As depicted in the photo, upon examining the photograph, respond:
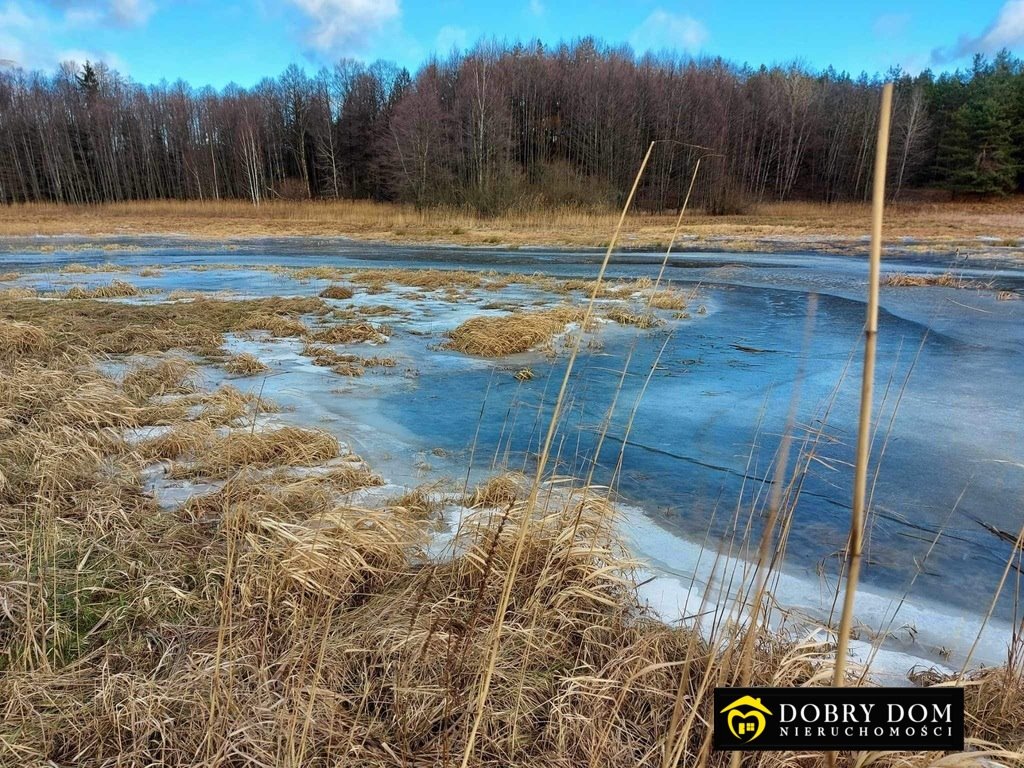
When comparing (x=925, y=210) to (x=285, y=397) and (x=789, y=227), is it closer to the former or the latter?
(x=789, y=227)

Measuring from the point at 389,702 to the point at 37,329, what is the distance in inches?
258

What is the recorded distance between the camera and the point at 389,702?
1925 mm

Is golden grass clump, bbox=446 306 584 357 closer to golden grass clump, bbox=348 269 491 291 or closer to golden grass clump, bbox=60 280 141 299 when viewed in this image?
golden grass clump, bbox=348 269 491 291

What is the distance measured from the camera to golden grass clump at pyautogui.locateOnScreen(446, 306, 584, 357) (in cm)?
695

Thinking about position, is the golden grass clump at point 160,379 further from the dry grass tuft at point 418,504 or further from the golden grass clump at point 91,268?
the golden grass clump at point 91,268

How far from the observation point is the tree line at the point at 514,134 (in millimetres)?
34812

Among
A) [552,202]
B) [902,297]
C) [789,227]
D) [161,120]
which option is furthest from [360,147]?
[902,297]

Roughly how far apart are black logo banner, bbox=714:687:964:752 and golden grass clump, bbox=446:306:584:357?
6107mm

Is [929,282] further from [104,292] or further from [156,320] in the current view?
[104,292]

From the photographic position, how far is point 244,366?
19.7ft

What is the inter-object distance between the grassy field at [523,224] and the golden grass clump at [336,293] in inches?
482

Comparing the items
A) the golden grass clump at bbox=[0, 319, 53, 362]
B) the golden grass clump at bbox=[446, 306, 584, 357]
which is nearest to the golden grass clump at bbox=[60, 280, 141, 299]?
the golden grass clump at bbox=[0, 319, 53, 362]

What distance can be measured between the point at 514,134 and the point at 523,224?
1925cm

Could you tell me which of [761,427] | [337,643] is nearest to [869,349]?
[337,643]
